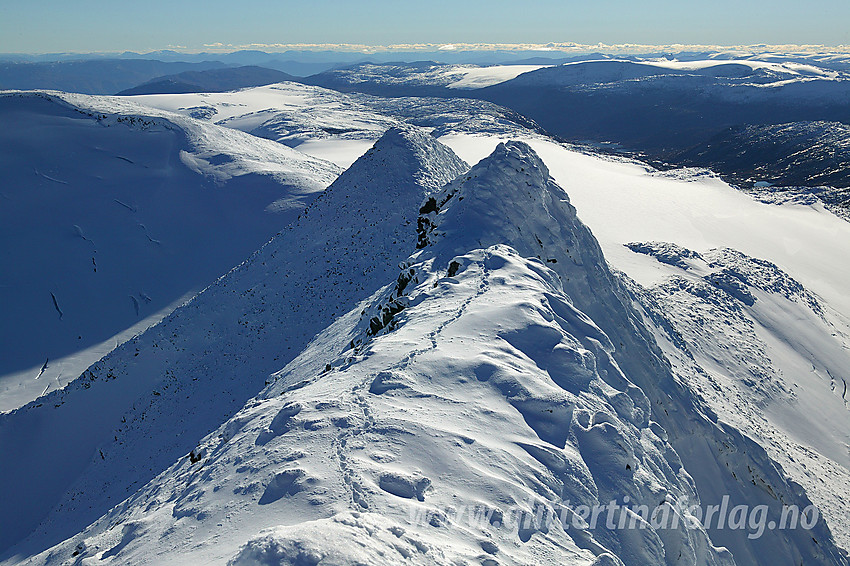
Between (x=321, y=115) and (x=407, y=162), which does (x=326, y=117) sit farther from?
(x=407, y=162)

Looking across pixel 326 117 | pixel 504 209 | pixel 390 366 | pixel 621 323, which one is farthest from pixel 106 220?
pixel 326 117

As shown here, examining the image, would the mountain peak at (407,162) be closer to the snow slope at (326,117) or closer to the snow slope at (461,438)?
the snow slope at (461,438)

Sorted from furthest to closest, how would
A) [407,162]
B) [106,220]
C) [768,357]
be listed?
1. [106,220]
2. [407,162]
3. [768,357]

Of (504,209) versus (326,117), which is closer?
(504,209)

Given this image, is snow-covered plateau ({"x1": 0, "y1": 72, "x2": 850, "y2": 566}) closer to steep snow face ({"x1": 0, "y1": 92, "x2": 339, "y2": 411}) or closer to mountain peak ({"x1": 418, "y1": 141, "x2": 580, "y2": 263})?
mountain peak ({"x1": 418, "y1": 141, "x2": 580, "y2": 263})

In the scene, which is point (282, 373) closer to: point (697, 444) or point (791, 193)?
point (697, 444)
